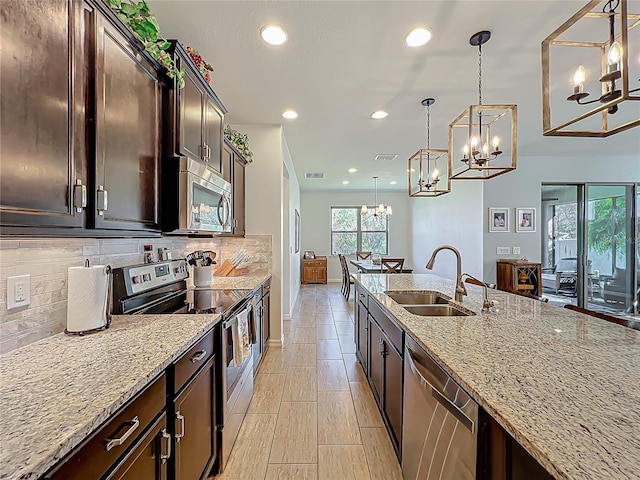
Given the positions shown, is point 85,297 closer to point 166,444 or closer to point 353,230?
point 166,444

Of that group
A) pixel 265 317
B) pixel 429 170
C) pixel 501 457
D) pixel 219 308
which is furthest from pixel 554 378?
pixel 429 170

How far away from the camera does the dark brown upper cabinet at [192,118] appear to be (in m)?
1.78

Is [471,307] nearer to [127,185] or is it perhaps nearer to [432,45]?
[432,45]

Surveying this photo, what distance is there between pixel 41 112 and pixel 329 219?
8.57 m

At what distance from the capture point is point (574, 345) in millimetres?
1267

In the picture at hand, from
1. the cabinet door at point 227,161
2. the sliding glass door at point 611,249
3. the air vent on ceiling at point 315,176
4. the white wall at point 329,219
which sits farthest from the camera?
the white wall at point 329,219

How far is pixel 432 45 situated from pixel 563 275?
17.3 feet

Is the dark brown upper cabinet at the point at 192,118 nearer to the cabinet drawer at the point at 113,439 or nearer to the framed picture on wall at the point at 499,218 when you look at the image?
the cabinet drawer at the point at 113,439

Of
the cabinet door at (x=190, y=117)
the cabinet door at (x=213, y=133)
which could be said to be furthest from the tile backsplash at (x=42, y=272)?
the cabinet door at (x=213, y=133)

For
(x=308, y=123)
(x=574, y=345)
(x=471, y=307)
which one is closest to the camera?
(x=574, y=345)

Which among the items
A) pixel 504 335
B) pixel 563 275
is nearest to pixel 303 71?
pixel 504 335

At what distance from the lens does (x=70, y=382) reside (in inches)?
35.4

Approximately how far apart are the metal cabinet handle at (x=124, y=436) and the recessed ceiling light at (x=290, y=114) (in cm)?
323

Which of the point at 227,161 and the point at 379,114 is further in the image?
the point at 379,114
